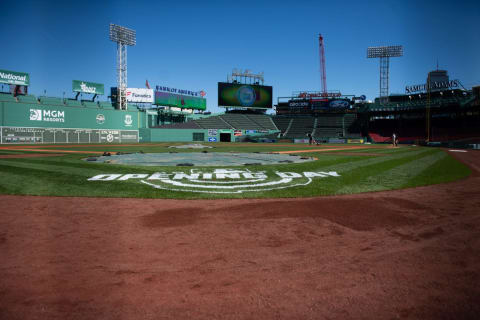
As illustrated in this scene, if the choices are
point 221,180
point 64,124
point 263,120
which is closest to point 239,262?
point 221,180

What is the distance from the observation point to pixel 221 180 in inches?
407

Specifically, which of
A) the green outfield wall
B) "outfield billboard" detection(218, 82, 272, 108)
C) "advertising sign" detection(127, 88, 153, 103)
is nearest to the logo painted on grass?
the green outfield wall

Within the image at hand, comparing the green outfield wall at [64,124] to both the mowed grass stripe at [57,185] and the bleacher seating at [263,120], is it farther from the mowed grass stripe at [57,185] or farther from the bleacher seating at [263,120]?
the mowed grass stripe at [57,185]

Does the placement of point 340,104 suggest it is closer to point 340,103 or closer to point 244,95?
point 340,103

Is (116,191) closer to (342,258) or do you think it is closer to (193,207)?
(193,207)

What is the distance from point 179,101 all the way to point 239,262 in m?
77.2

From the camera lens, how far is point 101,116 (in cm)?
5803

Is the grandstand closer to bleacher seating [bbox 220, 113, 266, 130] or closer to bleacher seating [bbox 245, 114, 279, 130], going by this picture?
bleacher seating [bbox 245, 114, 279, 130]

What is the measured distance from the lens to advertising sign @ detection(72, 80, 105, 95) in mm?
60469

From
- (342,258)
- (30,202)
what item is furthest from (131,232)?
(30,202)

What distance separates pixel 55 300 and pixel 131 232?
2.16 meters

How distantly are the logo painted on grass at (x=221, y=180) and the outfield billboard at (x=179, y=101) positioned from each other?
65.2 meters

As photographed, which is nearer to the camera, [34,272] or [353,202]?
[34,272]

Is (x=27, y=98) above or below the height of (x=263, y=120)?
above
